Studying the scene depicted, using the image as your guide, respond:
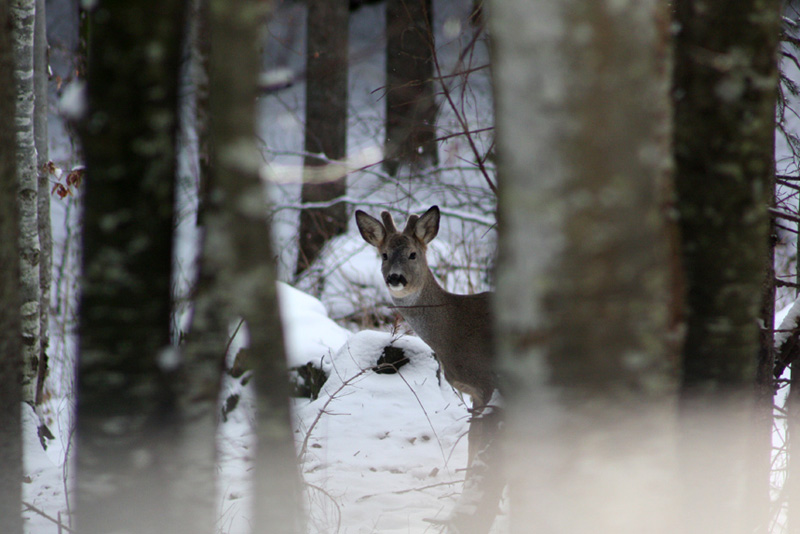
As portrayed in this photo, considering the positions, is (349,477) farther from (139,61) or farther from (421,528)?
(139,61)

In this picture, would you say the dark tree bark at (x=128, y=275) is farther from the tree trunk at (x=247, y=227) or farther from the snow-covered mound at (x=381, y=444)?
the snow-covered mound at (x=381, y=444)

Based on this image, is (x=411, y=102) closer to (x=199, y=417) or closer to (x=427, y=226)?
(x=199, y=417)

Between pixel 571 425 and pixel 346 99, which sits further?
pixel 346 99

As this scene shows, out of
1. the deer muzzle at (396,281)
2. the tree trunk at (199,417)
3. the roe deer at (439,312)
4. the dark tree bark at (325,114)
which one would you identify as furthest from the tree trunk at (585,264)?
the dark tree bark at (325,114)

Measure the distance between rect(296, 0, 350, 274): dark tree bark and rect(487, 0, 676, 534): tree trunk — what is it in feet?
31.5

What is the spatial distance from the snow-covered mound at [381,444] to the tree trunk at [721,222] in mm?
1897

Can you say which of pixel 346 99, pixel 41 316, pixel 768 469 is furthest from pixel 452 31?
pixel 346 99

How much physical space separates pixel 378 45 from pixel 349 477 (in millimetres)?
2451

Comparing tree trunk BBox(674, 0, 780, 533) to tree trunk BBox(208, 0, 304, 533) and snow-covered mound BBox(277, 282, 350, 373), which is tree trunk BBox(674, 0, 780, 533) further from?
snow-covered mound BBox(277, 282, 350, 373)

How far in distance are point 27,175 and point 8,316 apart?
268cm

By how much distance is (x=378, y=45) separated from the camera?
13.3 feet

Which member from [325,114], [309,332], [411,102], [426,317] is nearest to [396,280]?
[426,317]

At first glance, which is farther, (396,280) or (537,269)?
(396,280)

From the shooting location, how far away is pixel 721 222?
1.96m
